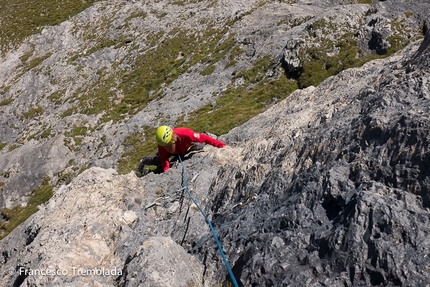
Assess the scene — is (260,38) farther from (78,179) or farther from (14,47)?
(14,47)

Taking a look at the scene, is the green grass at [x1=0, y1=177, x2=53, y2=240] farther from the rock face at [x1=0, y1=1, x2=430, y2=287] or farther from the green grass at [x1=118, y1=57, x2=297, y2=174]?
the rock face at [x1=0, y1=1, x2=430, y2=287]

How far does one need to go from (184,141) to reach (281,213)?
721cm

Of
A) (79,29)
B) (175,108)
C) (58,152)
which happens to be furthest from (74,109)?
(79,29)

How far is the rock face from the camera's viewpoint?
602cm

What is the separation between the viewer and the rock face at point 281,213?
6.02 metres

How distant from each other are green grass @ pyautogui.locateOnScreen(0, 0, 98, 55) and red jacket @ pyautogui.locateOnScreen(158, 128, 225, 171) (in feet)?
166

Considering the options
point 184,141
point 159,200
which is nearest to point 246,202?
point 159,200

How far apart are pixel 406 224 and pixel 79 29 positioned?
5642cm

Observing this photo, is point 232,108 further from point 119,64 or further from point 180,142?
point 119,64

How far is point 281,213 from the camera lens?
25.3ft

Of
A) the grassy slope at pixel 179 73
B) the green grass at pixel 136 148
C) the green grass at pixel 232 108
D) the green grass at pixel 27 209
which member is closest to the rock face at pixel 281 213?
the grassy slope at pixel 179 73

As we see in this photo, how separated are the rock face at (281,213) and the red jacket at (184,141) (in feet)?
3.66

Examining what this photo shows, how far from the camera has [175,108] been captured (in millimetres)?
33094

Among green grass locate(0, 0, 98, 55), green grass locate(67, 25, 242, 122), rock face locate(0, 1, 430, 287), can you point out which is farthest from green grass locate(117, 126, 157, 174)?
green grass locate(0, 0, 98, 55)
